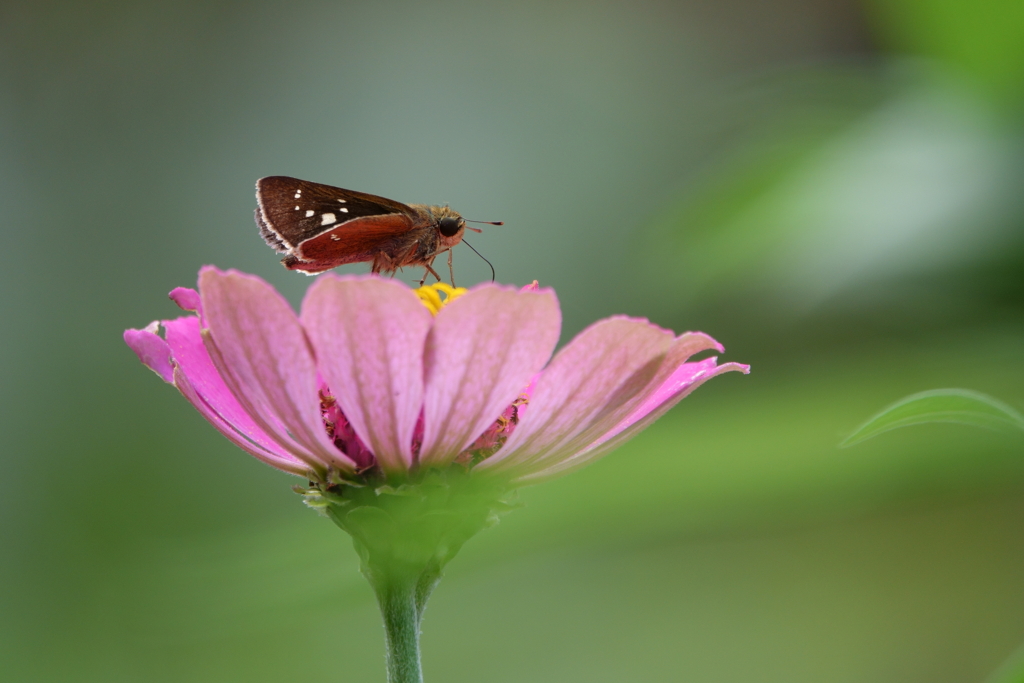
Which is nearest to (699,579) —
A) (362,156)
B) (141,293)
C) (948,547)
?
(948,547)

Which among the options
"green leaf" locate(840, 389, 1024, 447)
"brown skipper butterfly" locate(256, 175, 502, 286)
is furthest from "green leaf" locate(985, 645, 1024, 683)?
"brown skipper butterfly" locate(256, 175, 502, 286)

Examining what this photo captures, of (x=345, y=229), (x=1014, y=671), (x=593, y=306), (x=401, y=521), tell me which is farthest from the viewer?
(x=593, y=306)

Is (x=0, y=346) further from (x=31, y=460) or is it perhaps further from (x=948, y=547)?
(x=948, y=547)

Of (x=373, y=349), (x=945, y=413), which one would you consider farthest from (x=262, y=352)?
(x=945, y=413)

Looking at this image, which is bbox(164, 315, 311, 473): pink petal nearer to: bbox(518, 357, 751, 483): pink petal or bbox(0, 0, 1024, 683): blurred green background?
bbox(518, 357, 751, 483): pink petal

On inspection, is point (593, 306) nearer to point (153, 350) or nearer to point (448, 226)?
point (448, 226)
